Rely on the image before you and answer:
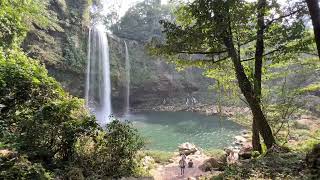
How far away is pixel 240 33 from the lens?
9.51 metres

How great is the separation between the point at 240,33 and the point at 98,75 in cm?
2709

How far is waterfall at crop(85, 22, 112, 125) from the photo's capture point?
3419 centimetres

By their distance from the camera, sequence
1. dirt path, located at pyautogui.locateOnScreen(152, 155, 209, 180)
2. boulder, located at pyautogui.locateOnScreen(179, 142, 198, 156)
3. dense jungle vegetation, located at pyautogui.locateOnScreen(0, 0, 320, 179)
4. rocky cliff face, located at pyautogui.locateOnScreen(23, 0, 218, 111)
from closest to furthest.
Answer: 1. dense jungle vegetation, located at pyautogui.locateOnScreen(0, 0, 320, 179)
2. dirt path, located at pyautogui.locateOnScreen(152, 155, 209, 180)
3. boulder, located at pyautogui.locateOnScreen(179, 142, 198, 156)
4. rocky cliff face, located at pyautogui.locateOnScreen(23, 0, 218, 111)

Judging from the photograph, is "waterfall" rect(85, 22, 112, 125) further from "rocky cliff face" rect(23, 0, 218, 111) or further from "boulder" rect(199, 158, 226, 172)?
"boulder" rect(199, 158, 226, 172)

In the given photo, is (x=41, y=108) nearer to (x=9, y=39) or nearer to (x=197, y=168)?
(x=9, y=39)

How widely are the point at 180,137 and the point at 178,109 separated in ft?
54.7

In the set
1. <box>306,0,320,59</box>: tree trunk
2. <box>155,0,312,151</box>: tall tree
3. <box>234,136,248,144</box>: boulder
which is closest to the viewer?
<box>306,0,320,59</box>: tree trunk

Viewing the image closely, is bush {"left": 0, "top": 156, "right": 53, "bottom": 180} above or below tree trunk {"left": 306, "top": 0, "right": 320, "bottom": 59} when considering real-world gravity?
below

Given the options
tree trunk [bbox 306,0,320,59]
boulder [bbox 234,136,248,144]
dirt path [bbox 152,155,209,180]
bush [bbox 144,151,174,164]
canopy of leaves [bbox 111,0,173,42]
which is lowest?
dirt path [bbox 152,155,209,180]

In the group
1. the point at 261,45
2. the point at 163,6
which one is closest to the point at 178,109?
the point at 163,6

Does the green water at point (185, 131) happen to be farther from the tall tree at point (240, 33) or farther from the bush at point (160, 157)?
the tall tree at point (240, 33)

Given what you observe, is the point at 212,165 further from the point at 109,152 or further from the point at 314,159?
the point at 314,159

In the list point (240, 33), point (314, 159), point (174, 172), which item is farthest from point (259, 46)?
point (174, 172)

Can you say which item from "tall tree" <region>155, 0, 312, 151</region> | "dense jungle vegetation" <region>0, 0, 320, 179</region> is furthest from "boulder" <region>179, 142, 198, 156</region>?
"tall tree" <region>155, 0, 312, 151</region>
